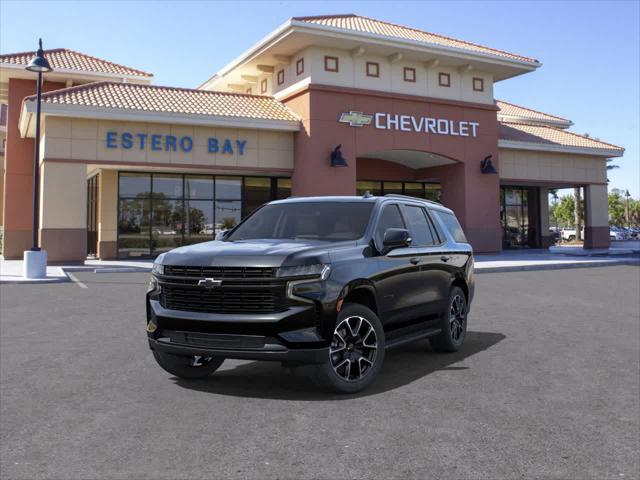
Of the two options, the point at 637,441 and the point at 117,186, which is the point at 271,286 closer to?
the point at 637,441

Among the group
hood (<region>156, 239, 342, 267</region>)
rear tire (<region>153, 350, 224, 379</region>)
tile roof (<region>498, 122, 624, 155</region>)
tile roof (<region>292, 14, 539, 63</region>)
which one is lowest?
rear tire (<region>153, 350, 224, 379</region>)

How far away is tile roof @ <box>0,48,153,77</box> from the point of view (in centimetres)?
2827

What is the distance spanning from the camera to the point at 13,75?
28094 mm

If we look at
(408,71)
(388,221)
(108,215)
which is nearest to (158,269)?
(388,221)

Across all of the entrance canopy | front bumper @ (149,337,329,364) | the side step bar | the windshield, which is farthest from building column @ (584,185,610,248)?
front bumper @ (149,337,329,364)

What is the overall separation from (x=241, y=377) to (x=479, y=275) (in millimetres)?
14756

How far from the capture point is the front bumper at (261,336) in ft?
16.6

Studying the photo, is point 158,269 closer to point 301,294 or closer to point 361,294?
point 301,294

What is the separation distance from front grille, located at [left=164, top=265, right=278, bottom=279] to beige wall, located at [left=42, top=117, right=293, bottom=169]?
19.5 metres

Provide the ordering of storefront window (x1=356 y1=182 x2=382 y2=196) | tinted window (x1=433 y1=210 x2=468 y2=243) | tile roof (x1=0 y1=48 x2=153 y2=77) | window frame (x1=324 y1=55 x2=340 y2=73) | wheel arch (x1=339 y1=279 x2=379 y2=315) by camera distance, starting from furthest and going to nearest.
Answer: storefront window (x1=356 y1=182 x2=382 y2=196) < tile roof (x1=0 y1=48 x2=153 y2=77) < window frame (x1=324 y1=55 x2=340 y2=73) < tinted window (x1=433 y1=210 x2=468 y2=243) < wheel arch (x1=339 y1=279 x2=379 y2=315)

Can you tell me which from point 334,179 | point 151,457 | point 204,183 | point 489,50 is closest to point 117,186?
point 204,183

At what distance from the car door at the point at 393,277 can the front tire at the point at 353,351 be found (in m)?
0.39

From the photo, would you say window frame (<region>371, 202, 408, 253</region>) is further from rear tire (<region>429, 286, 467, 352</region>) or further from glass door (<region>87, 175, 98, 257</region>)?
glass door (<region>87, 175, 98, 257</region>)

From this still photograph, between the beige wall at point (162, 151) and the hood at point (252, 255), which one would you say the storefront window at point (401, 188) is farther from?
the hood at point (252, 255)
